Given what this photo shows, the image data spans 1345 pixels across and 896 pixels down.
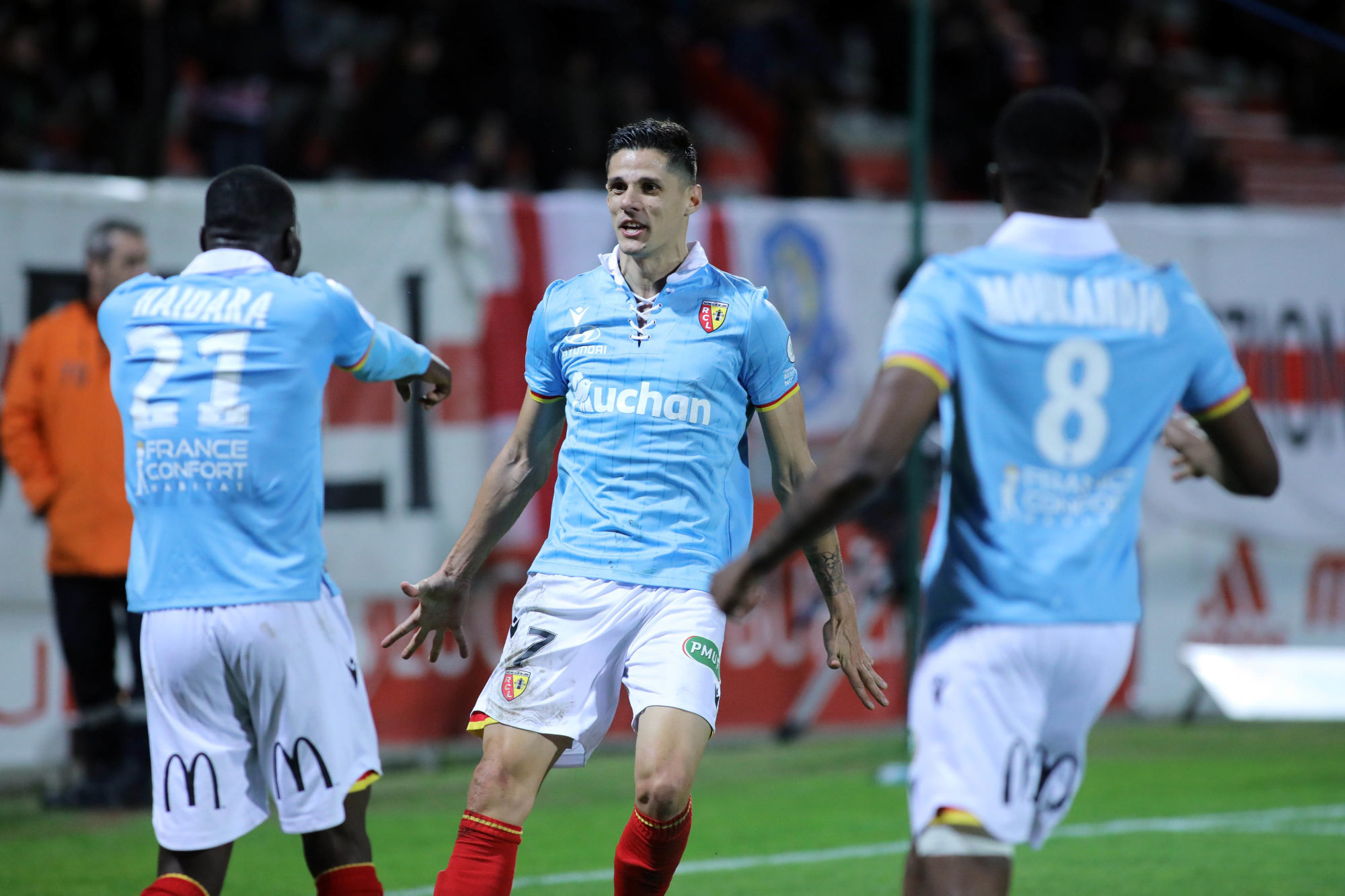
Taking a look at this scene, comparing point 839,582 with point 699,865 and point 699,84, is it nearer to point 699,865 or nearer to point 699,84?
point 699,865

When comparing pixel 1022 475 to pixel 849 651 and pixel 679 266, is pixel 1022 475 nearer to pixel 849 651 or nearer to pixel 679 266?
pixel 849 651

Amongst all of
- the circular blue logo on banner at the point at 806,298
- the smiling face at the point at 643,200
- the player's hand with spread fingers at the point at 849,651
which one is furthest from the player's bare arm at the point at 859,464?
the circular blue logo on banner at the point at 806,298

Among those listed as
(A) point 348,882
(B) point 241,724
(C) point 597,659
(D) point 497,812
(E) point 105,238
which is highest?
(E) point 105,238

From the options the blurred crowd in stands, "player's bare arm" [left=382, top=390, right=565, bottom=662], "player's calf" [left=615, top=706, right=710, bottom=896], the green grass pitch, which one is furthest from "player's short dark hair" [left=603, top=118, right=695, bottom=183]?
the blurred crowd in stands

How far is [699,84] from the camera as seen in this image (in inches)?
671

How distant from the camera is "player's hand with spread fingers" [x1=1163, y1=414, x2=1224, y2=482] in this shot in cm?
392

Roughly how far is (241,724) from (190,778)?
0.20m

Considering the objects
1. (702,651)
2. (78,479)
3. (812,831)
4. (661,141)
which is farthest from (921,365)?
(78,479)

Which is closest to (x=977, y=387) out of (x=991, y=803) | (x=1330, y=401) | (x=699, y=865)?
(x=991, y=803)

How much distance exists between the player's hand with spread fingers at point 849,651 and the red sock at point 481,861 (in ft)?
3.12

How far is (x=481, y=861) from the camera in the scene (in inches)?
174

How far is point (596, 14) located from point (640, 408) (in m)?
10.6

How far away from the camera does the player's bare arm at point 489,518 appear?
4832mm

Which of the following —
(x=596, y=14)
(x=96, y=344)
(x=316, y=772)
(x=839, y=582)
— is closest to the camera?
(x=316, y=772)
